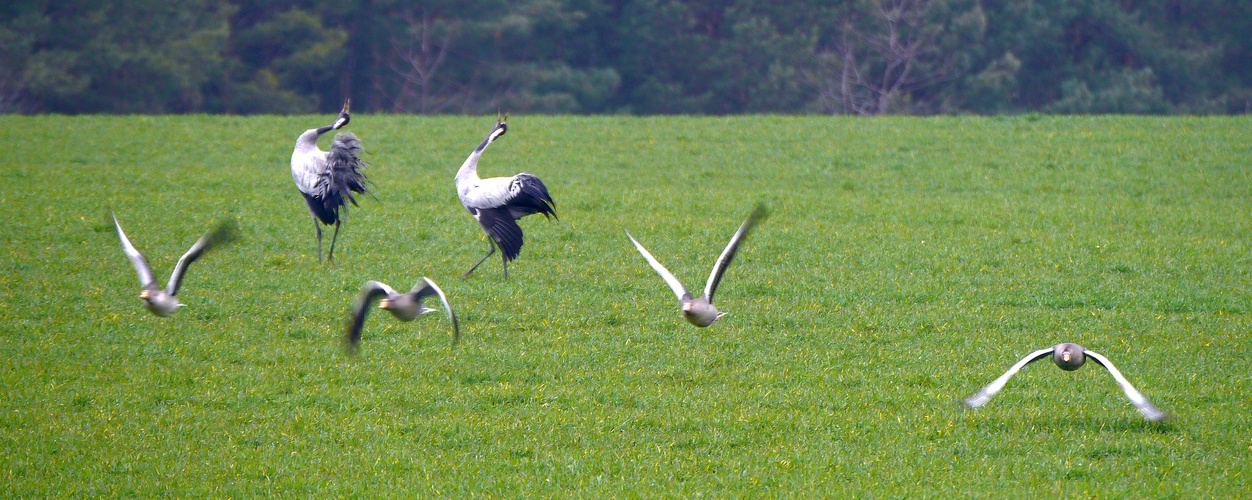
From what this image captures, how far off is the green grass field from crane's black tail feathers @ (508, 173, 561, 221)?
733 millimetres

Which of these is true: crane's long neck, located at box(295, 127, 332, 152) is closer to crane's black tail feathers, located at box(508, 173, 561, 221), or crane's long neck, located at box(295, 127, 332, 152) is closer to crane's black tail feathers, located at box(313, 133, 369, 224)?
crane's black tail feathers, located at box(313, 133, 369, 224)

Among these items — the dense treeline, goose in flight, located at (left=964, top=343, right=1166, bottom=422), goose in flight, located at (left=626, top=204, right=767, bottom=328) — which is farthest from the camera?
the dense treeline

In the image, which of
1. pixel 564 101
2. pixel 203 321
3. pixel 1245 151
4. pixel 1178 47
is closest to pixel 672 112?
pixel 564 101

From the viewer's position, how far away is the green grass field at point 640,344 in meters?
6.86

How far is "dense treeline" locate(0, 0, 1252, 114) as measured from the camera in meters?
39.2

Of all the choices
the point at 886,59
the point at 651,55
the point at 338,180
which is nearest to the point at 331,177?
the point at 338,180

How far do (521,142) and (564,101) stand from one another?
19.4 meters

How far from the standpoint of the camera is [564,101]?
40906 mm

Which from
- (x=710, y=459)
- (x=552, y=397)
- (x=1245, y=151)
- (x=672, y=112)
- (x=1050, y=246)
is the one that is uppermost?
(x=710, y=459)

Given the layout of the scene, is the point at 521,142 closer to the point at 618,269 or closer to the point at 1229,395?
the point at 618,269

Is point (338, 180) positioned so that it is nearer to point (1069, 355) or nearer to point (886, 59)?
point (1069, 355)

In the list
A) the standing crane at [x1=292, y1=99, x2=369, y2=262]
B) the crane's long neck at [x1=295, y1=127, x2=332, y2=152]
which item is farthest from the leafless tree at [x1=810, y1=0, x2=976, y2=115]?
the standing crane at [x1=292, y1=99, x2=369, y2=262]

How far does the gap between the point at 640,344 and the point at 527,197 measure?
7.64 ft

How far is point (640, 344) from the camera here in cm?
932
